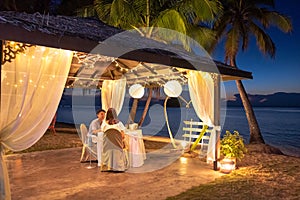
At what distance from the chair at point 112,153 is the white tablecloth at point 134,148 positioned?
439mm

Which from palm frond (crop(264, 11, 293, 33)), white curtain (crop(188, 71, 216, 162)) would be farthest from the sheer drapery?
palm frond (crop(264, 11, 293, 33))

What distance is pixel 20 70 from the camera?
10.6 ft

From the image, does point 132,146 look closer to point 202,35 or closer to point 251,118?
point 202,35

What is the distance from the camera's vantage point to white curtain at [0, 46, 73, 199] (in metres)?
3.08

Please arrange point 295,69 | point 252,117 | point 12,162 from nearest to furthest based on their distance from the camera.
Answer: point 12,162, point 252,117, point 295,69

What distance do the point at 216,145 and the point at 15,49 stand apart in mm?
4167

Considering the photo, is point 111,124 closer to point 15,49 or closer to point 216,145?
point 216,145

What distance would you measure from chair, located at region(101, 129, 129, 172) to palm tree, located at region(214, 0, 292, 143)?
7.78m

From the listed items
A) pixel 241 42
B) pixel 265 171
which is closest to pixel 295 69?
pixel 241 42

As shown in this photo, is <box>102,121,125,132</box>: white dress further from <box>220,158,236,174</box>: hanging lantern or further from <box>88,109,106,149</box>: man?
<box>220,158,236,174</box>: hanging lantern

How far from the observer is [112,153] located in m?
5.37

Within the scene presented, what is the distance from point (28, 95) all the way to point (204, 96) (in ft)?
11.9

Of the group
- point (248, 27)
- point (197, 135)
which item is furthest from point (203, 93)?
point (248, 27)

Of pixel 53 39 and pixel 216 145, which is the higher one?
pixel 53 39
